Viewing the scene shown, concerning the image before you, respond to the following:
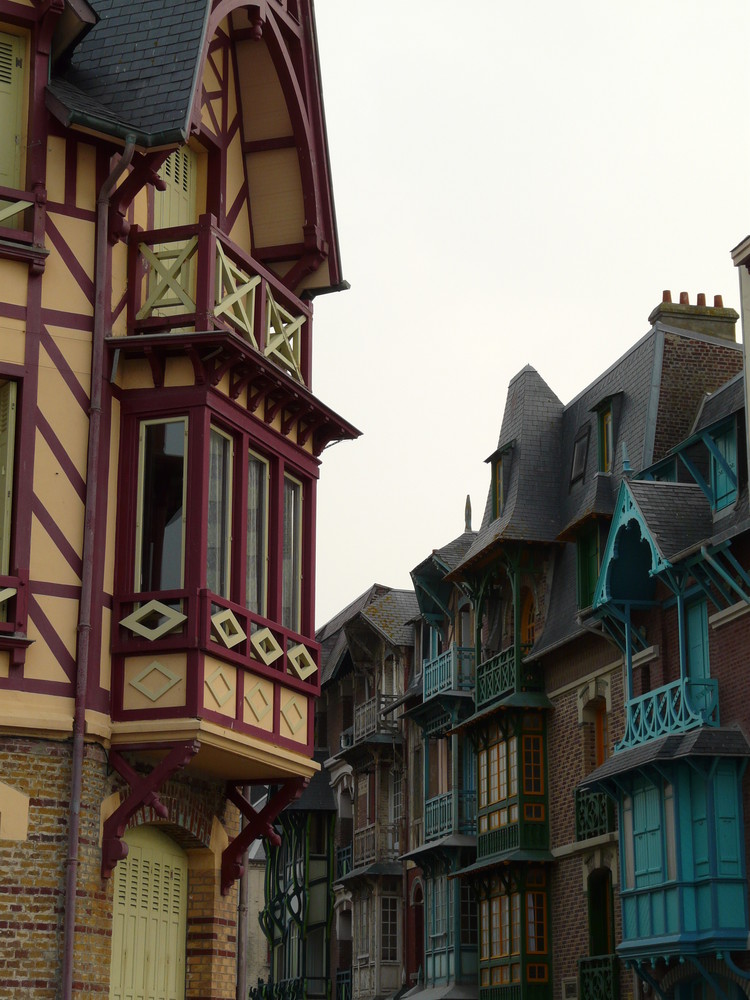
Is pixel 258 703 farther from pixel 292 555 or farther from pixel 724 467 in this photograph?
pixel 724 467

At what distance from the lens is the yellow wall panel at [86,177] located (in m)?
15.9

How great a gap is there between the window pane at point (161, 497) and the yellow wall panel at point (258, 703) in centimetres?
134

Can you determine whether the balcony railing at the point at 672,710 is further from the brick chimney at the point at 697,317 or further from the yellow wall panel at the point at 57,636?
the yellow wall panel at the point at 57,636

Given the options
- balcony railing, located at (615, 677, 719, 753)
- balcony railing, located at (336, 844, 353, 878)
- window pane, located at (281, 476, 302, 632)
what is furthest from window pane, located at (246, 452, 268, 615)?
balcony railing, located at (336, 844, 353, 878)

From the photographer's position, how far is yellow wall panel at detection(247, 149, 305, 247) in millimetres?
19109

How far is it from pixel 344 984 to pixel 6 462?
119 ft

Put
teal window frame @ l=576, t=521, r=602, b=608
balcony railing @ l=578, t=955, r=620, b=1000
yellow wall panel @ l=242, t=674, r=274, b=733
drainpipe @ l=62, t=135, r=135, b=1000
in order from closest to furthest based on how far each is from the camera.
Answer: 1. drainpipe @ l=62, t=135, r=135, b=1000
2. yellow wall panel @ l=242, t=674, r=274, b=733
3. balcony railing @ l=578, t=955, r=620, b=1000
4. teal window frame @ l=576, t=521, r=602, b=608

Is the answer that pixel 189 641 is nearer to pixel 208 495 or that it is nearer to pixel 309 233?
pixel 208 495

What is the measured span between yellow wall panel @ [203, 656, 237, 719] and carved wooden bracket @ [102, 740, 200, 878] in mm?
485

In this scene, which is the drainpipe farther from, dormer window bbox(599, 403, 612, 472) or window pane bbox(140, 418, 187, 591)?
dormer window bbox(599, 403, 612, 472)

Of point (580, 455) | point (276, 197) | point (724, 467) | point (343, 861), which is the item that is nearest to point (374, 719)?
point (343, 861)

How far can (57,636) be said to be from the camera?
48.4 feet

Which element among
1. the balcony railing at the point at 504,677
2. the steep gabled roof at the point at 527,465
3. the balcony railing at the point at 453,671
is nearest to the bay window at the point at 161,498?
the steep gabled roof at the point at 527,465

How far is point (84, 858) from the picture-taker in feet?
47.5
